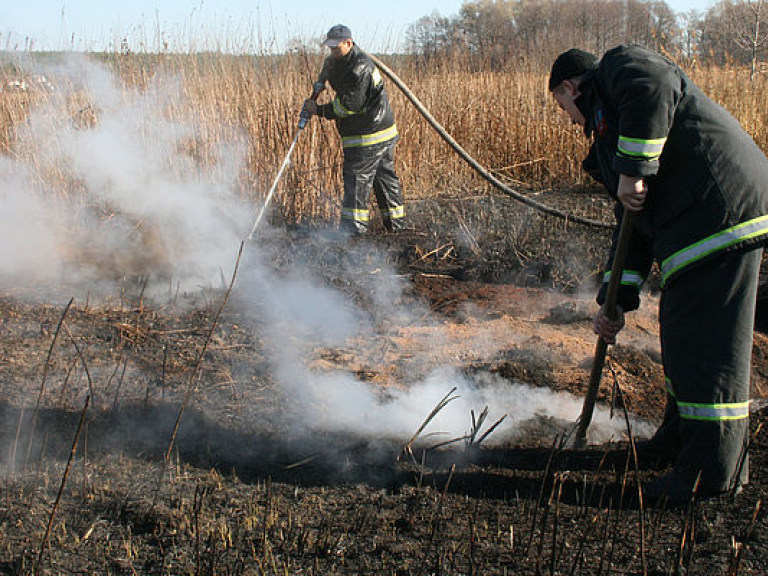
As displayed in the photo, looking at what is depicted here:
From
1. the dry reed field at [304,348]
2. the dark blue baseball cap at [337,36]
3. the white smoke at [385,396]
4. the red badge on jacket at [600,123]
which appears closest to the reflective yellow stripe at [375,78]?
the dark blue baseball cap at [337,36]

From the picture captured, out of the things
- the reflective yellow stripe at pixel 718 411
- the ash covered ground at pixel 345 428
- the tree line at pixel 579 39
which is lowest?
the ash covered ground at pixel 345 428

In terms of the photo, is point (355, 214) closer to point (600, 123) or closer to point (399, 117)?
point (399, 117)

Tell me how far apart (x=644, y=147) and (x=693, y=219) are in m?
0.37

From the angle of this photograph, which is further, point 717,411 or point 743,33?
point 743,33

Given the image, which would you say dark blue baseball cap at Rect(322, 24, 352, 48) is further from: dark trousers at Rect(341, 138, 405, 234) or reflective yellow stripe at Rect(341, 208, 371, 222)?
reflective yellow stripe at Rect(341, 208, 371, 222)

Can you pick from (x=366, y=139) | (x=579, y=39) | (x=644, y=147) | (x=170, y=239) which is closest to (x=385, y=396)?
(x=644, y=147)

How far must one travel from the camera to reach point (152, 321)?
4750 millimetres

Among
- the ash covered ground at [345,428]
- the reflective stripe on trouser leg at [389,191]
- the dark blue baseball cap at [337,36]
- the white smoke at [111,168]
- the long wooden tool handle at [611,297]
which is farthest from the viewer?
the white smoke at [111,168]

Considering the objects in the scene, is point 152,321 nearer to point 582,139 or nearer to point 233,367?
point 233,367

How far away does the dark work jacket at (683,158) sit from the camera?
94.4 inches

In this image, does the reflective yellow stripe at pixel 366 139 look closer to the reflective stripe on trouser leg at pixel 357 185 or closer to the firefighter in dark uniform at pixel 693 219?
the reflective stripe on trouser leg at pixel 357 185

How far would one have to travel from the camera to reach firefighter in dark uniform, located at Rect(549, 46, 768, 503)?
244 cm

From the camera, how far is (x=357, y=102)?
6453 mm

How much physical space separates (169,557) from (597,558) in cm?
162
